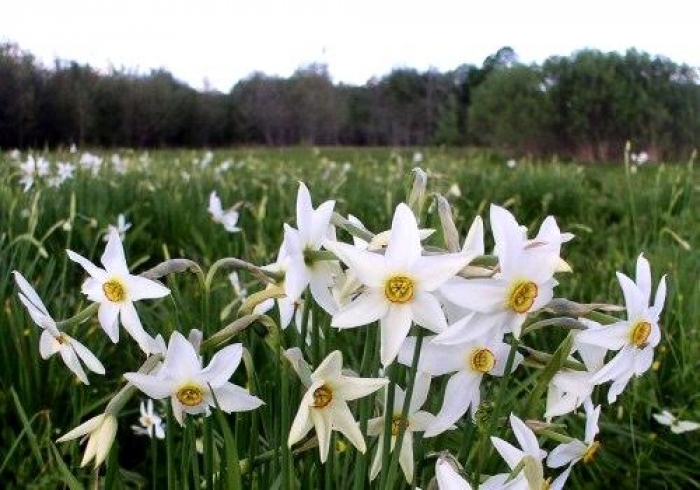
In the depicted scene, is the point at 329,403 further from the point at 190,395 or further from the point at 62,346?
the point at 62,346

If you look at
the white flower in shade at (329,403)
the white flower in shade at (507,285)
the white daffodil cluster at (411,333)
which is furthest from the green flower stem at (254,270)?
the white flower in shade at (507,285)

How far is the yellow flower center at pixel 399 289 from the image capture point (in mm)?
822

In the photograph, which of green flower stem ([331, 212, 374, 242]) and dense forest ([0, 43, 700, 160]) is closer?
green flower stem ([331, 212, 374, 242])

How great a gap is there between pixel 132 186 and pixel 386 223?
163 centimetres

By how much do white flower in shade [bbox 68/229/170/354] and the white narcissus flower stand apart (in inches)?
2.3

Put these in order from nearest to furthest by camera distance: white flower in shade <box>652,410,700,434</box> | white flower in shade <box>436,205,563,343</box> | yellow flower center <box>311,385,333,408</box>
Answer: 1. white flower in shade <box>436,205,563,343</box>
2. yellow flower center <box>311,385,333,408</box>
3. white flower in shade <box>652,410,700,434</box>

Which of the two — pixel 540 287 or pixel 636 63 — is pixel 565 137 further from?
pixel 540 287

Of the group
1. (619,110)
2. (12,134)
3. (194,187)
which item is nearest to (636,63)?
(619,110)

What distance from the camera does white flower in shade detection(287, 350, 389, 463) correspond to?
34.5 inches

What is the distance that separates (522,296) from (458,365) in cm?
15

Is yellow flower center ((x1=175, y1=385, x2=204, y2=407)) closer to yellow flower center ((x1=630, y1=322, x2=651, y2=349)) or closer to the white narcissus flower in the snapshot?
the white narcissus flower

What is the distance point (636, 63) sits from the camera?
18109 millimetres

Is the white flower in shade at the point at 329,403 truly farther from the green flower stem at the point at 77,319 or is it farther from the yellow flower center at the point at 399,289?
the green flower stem at the point at 77,319

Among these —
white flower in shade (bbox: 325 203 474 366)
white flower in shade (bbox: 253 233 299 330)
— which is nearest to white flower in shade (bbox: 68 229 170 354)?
white flower in shade (bbox: 253 233 299 330)
